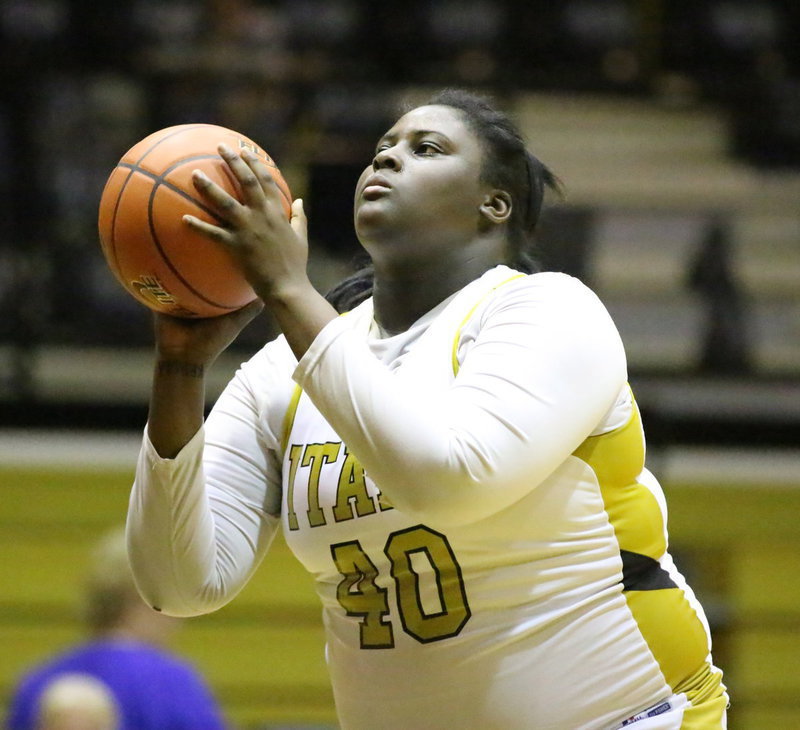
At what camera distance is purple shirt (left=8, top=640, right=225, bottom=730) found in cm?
333

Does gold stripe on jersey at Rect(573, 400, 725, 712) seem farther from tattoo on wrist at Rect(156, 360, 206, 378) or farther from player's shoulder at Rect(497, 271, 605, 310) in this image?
tattoo on wrist at Rect(156, 360, 206, 378)

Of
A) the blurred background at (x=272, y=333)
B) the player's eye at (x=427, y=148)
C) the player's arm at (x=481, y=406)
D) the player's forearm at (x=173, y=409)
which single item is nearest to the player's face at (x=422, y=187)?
the player's eye at (x=427, y=148)

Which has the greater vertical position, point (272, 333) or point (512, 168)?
point (512, 168)

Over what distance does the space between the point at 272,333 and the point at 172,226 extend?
3.42 meters

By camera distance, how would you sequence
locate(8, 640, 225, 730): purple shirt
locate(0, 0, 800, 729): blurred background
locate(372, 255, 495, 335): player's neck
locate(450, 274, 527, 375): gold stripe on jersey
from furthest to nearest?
locate(0, 0, 800, 729): blurred background → locate(8, 640, 225, 730): purple shirt → locate(372, 255, 495, 335): player's neck → locate(450, 274, 527, 375): gold stripe on jersey

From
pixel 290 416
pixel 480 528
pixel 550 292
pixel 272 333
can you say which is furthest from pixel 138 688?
pixel 272 333

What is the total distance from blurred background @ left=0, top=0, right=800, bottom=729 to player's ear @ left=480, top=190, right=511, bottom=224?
9.56 ft

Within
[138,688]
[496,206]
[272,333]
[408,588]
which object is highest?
[496,206]

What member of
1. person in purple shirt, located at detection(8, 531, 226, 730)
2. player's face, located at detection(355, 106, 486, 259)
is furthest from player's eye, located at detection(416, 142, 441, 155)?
person in purple shirt, located at detection(8, 531, 226, 730)

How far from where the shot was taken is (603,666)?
1.93 m

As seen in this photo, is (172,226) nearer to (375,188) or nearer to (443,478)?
(375,188)

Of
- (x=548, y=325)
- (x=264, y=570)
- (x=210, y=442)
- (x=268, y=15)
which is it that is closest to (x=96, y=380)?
(x=264, y=570)

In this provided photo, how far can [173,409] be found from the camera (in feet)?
6.72

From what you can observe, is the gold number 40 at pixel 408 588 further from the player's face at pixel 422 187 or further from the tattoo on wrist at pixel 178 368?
the player's face at pixel 422 187
